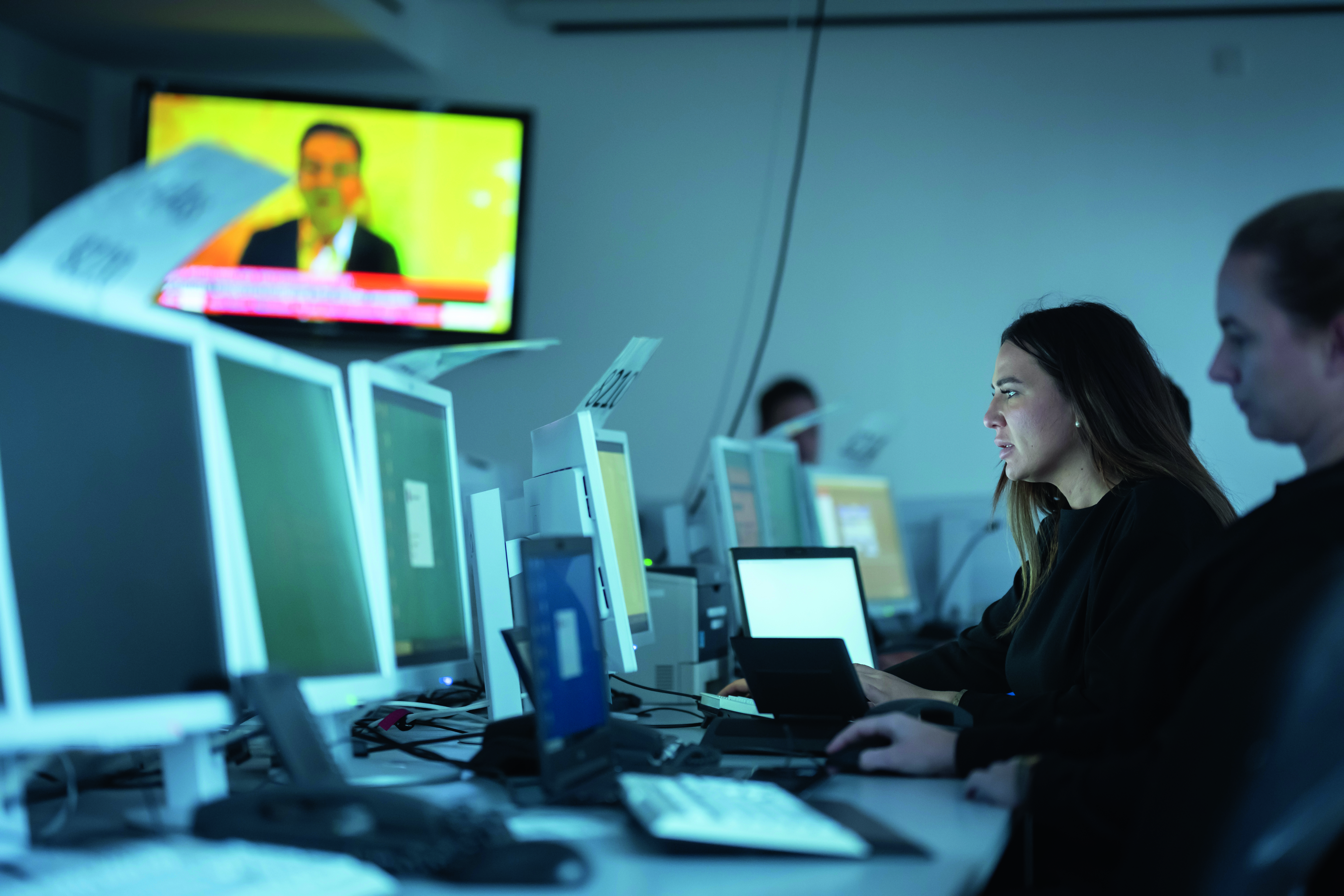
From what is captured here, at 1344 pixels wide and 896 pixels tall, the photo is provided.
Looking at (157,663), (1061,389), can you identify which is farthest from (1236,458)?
(157,663)

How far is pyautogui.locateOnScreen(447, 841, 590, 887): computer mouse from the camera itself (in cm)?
79

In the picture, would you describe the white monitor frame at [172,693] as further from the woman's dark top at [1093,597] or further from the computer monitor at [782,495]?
the computer monitor at [782,495]

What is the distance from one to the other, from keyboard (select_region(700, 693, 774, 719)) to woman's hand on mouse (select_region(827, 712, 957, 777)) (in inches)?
13.4

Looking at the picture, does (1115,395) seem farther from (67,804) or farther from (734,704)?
(67,804)

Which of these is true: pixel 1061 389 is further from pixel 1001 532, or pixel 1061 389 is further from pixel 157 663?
pixel 1001 532

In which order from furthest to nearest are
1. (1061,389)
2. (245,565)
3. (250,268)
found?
(250,268) < (1061,389) < (245,565)

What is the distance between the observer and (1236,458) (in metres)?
4.00

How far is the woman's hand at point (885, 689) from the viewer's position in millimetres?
1638

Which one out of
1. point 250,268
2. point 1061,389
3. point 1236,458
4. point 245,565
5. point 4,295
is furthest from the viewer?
point 1236,458

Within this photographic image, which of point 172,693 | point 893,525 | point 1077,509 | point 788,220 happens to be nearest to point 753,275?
point 788,220

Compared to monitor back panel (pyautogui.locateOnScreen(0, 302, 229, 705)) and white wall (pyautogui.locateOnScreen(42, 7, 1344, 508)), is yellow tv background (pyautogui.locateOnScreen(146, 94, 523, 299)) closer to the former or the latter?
white wall (pyautogui.locateOnScreen(42, 7, 1344, 508))

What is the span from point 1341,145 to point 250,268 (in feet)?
13.7

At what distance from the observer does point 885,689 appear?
5.43ft

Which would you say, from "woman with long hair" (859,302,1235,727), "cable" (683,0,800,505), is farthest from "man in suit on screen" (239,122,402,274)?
"woman with long hair" (859,302,1235,727)
